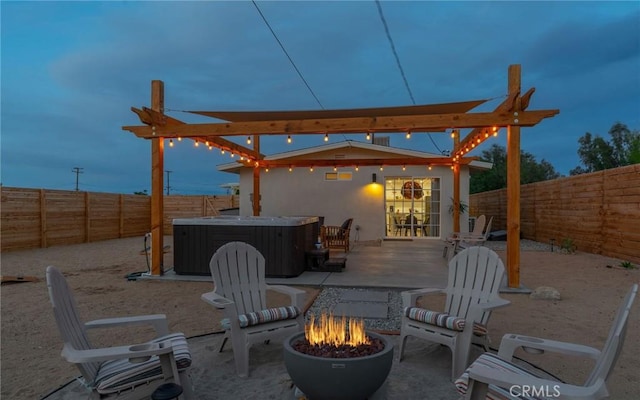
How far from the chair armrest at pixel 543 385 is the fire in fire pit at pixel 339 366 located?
22.6 inches

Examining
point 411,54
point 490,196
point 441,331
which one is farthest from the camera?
point 490,196

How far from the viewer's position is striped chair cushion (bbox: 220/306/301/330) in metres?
3.10

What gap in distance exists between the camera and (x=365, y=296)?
534cm

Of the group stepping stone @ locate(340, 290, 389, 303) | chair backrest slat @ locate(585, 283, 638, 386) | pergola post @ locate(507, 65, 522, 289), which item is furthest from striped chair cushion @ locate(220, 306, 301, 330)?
pergola post @ locate(507, 65, 522, 289)

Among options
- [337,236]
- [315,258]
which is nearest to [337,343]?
[315,258]

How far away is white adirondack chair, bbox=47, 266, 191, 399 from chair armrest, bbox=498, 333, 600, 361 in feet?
6.26

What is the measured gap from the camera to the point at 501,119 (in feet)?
18.6

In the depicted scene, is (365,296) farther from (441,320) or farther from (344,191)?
(344,191)

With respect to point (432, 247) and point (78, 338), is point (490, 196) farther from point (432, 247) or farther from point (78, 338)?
point (78, 338)

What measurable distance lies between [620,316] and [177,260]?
6331mm

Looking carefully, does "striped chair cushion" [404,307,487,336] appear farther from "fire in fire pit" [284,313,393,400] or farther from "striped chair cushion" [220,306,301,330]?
"striped chair cushion" [220,306,301,330]

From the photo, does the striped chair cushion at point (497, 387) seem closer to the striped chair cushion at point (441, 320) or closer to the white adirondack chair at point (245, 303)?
the striped chair cushion at point (441, 320)

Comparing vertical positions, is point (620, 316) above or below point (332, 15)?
below

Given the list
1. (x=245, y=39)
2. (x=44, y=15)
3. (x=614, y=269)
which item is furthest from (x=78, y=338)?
(x=44, y=15)
